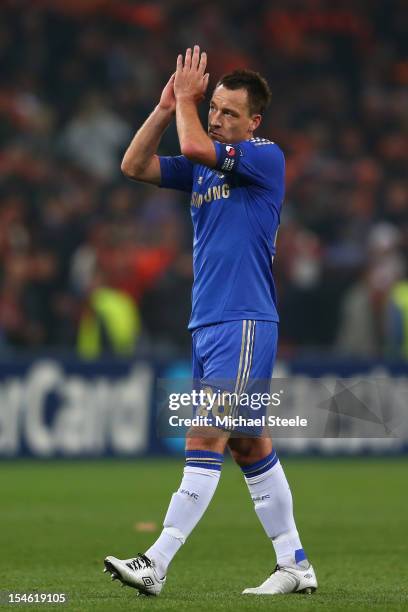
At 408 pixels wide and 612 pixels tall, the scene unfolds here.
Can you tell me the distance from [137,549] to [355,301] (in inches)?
285

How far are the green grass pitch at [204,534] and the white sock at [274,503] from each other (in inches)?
9.2

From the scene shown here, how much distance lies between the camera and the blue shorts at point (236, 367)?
17.8ft

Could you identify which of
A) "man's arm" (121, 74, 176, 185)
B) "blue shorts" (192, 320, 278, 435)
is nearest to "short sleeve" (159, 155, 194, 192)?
"man's arm" (121, 74, 176, 185)

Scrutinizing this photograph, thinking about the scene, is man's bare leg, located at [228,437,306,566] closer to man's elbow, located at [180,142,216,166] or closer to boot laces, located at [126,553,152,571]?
boot laces, located at [126,553,152,571]

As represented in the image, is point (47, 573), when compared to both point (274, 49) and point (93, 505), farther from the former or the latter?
point (274, 49)

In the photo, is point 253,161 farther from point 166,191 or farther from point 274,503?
point 166,191

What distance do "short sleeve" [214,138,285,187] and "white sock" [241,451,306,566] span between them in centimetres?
114

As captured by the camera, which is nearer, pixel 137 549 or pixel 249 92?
pixel 249 92

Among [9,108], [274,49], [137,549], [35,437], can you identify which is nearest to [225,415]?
[137,549]

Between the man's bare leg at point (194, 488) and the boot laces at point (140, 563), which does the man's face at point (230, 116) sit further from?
the boot laces at point (140, 563)

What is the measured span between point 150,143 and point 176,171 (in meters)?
0.19

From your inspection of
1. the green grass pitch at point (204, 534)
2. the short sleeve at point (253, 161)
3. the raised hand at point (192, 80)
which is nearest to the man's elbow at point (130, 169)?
the raised hand at point (192, 80)

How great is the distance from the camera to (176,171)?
5.90 m

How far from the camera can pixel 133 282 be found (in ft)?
46.6
